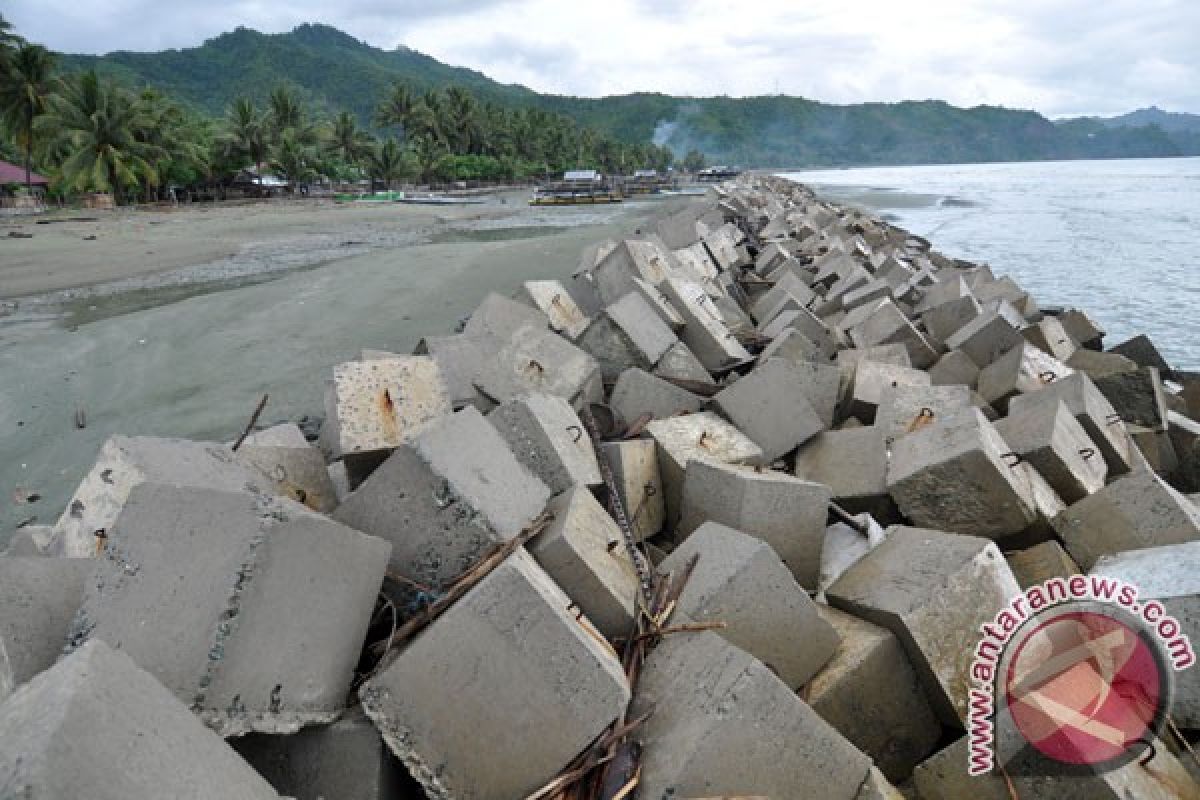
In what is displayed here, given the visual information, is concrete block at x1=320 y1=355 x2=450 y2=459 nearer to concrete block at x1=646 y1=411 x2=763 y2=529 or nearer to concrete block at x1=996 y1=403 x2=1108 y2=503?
concrete block at x1=646 y1=411 x2=763 y2=529

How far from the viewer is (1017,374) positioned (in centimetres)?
445

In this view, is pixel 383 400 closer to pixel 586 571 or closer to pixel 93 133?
pixel 586 571

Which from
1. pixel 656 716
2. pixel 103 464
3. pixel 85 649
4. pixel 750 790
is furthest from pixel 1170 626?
pixel 103 464

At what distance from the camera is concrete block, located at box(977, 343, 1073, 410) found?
14.5 feet

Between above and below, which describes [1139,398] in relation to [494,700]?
below

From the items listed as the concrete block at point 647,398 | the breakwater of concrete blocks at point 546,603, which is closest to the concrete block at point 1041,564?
the breakwater of concrete blocks at point 546,603

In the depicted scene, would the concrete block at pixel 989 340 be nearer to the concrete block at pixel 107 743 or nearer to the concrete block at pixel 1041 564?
the concrete block at pixel 1041 564

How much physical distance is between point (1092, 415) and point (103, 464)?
4.23 meters

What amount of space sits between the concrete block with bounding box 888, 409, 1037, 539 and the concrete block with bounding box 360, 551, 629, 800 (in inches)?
69.3

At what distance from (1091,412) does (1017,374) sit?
0.89 m

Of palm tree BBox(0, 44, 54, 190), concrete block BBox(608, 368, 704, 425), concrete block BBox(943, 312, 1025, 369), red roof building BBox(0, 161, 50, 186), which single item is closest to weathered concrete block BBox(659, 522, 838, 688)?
concrete block BBox(608, 368, 704, 425)

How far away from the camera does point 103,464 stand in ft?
7.41

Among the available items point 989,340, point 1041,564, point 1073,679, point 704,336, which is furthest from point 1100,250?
point 1073,679

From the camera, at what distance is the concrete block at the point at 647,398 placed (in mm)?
3883
